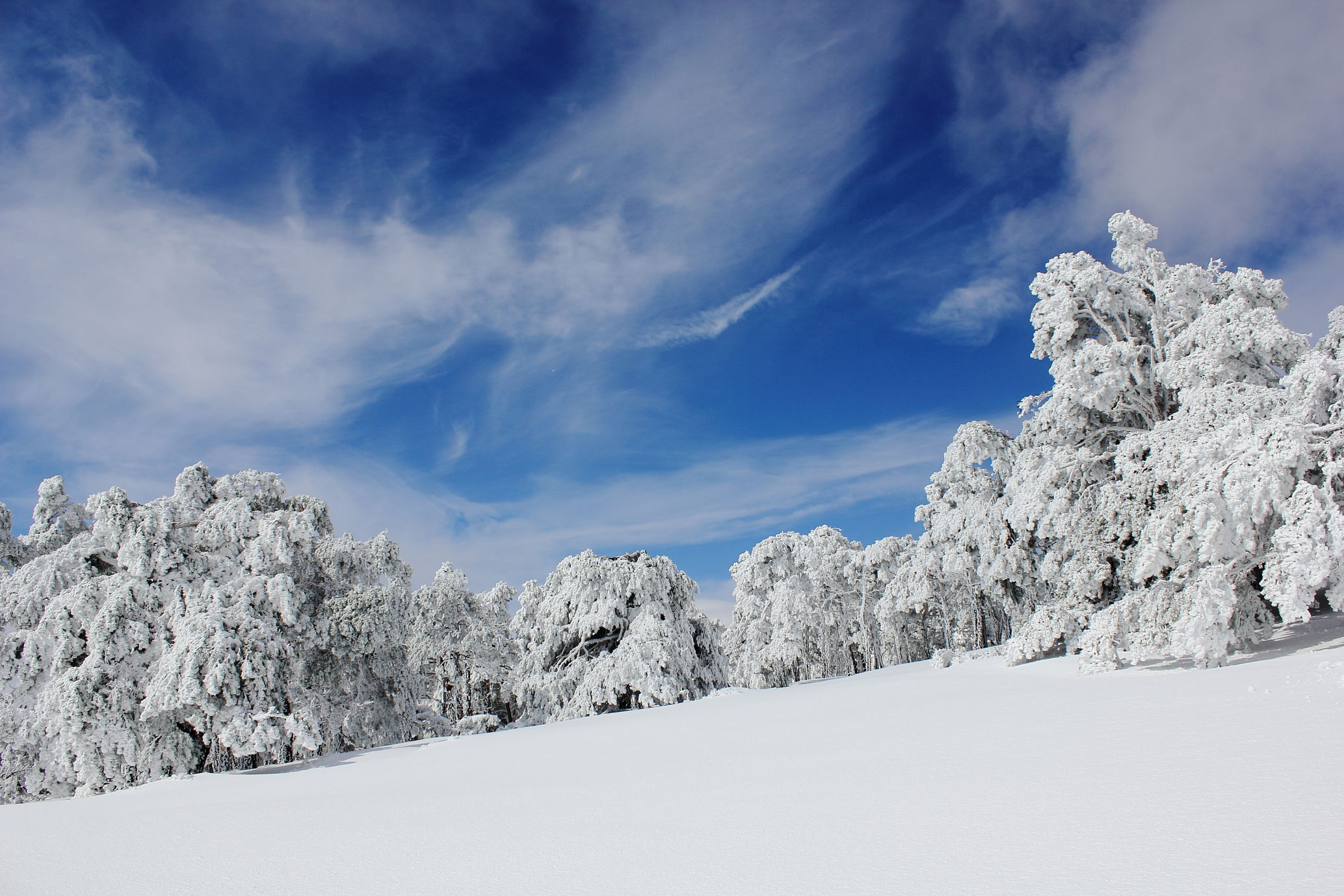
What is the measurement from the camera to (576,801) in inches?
174

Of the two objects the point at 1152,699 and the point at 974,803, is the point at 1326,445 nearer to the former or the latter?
the point at 1152,699

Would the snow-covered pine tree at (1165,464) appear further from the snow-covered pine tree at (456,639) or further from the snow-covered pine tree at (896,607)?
the snow-covered pine tree at (456,639)

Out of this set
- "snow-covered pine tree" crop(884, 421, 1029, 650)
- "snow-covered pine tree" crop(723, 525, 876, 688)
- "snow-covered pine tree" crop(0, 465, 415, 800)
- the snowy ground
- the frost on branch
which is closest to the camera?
the snowy ground

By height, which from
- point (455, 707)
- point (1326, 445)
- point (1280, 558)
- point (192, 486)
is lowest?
point (455, 707)

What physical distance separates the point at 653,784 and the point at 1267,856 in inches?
128

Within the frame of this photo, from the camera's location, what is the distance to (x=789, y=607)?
3069 cm

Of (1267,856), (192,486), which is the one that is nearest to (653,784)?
(1267,856)

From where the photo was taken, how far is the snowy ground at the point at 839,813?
2.56 m

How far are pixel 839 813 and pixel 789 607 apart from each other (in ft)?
92.2

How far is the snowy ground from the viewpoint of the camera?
2.56m

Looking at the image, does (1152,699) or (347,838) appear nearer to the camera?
(347,838)

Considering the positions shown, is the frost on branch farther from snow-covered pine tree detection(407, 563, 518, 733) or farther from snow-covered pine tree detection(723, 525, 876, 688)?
snow-covered pine tree detection(407, 563, 518, 733)

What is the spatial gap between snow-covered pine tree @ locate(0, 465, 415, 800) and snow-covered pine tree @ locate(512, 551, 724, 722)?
4.68 metres

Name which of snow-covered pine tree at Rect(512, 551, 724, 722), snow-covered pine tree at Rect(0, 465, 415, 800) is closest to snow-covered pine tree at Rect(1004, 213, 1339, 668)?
snow-covered pine tree at Rect(512, 551, 724, 722)
